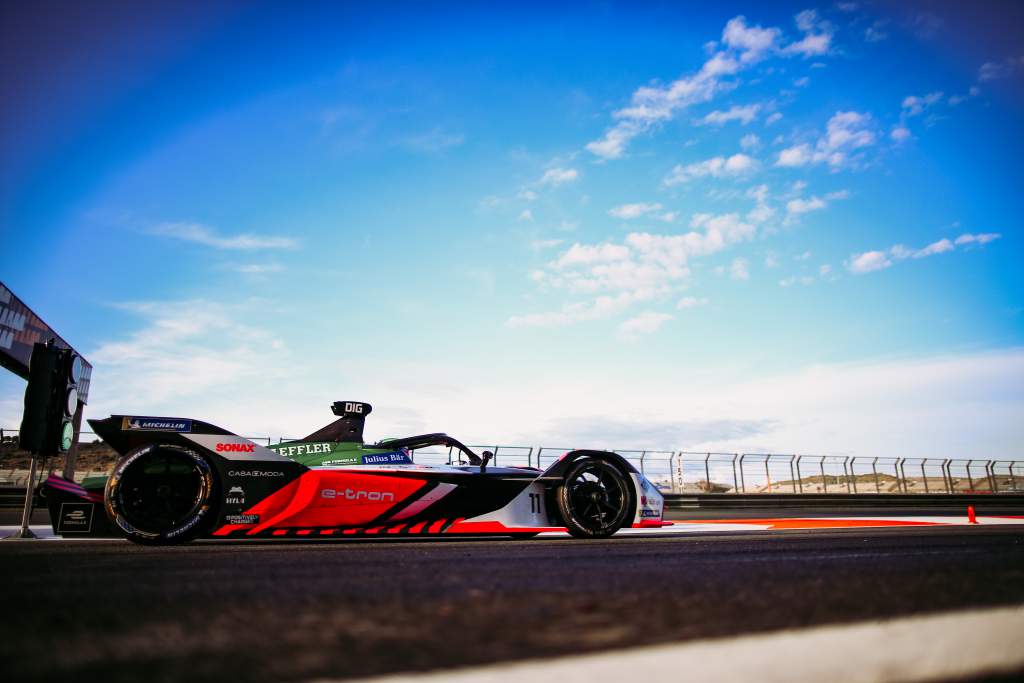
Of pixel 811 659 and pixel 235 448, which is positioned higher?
pixel 235 448

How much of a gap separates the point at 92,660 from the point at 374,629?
0.49m

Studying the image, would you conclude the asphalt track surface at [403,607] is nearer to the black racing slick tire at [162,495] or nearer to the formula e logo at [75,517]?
the black racing slick tire at [162,495]

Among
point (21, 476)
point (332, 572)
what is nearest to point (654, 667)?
point (332, 572)

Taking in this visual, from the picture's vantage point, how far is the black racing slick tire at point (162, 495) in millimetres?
4500

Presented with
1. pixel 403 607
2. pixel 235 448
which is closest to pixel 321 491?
pixel 235 448

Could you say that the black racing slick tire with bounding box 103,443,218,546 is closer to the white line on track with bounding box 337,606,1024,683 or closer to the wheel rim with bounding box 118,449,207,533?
the wheel rim with bounding box 118,449,207,533

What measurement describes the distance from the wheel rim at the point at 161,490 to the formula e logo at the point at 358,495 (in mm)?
924

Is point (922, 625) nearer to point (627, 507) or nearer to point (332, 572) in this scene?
point (332, 572)

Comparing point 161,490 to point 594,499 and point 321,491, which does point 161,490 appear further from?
point 594,499

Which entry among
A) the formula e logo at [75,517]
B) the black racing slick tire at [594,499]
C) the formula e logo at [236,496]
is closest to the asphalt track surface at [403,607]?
the formula e logo at [236,496]

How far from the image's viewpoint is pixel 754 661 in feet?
3.56

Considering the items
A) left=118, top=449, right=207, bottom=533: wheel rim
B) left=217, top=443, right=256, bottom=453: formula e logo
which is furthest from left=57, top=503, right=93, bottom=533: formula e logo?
left=217, top=443, right=256, bottom=453: formula e logo

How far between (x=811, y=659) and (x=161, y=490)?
15.8 feet

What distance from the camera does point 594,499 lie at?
6.02 meters
